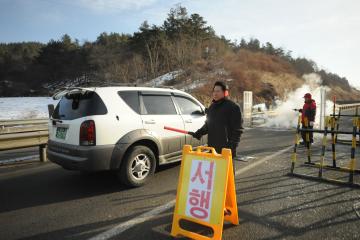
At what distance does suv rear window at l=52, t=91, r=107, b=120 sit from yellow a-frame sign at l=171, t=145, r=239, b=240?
198 centimetres

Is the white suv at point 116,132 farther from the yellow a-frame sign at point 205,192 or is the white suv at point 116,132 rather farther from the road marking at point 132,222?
the yellow a-frame sign at point 205,192

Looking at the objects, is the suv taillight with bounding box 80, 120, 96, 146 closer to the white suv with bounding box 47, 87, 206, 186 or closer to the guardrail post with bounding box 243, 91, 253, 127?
the white suv with bounding box 47, 87, 206, 186

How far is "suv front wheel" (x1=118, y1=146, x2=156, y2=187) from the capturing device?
16.6 ft

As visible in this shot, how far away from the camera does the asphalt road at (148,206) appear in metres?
3.54

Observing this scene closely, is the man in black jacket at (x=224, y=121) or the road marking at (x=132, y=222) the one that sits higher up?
the man in black jacket at (x=224, y=121)

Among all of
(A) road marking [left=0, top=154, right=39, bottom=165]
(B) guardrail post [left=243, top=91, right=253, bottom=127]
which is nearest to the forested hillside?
(B) guardrail post [left=243, top=91, right=253, bottom=127]

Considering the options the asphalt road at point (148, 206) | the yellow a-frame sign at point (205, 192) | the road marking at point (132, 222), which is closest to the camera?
the yellow a-frame sign at point (205, 192)

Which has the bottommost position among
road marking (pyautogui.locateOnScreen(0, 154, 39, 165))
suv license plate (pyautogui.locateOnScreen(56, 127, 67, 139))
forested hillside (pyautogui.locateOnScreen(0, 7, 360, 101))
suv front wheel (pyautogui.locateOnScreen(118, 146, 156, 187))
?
road marking (pyautogui.locateOnScreen(0, 154, 39, 165))

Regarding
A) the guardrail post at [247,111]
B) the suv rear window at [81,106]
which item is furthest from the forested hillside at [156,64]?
the suv rear window at [81,106]

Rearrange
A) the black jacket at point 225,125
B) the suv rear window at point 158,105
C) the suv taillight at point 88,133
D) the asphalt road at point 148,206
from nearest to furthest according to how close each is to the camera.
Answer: the asphalt road at point 148,206, the black jacket at point 225,125, the suv taillight at point 88,133, the suv rear window at point 158,105

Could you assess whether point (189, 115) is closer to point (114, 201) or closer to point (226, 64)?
point (114, 201)

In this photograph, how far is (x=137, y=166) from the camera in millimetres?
5211

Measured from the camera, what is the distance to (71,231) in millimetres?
3564

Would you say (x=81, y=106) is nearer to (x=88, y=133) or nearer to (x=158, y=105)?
(x=88, y=133)
